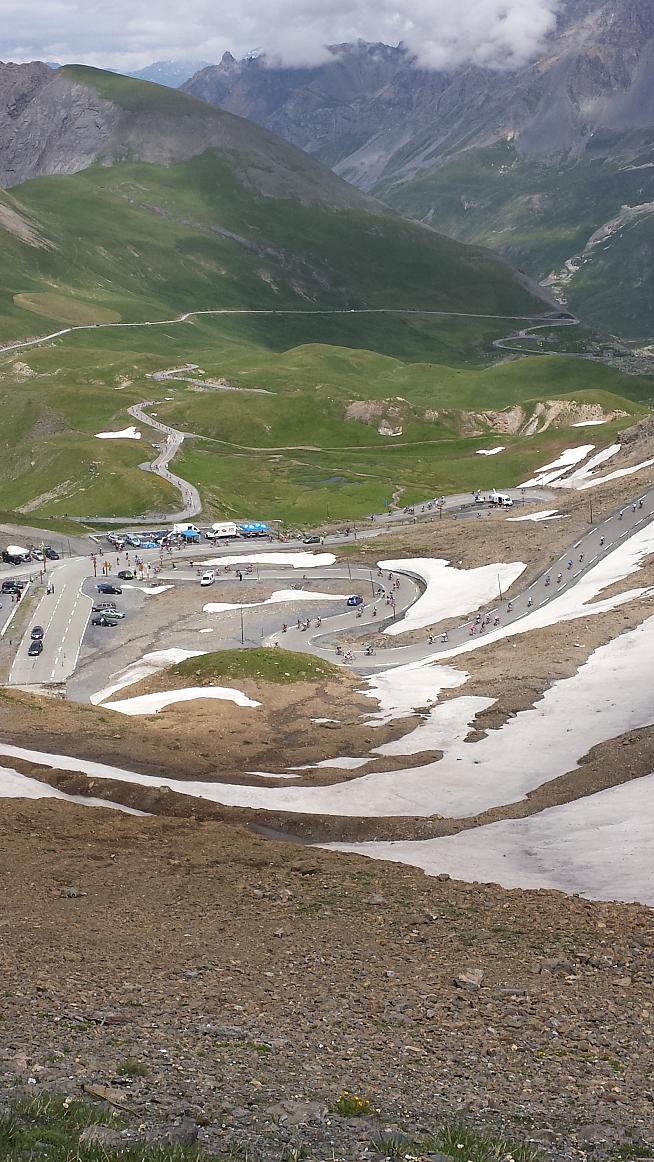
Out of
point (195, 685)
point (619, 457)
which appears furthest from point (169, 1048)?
point (619, 457)

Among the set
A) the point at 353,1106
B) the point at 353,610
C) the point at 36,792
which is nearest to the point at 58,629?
the point at 353,610

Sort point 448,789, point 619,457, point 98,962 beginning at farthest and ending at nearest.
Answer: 1. point 619,457
2. point 448,789
3. point 98,962

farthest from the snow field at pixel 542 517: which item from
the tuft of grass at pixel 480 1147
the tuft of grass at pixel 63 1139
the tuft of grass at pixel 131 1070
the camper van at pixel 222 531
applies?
the tuft of grass at pixel 63 1139

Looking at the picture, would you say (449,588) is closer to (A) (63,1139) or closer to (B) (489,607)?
(B) (489,607)

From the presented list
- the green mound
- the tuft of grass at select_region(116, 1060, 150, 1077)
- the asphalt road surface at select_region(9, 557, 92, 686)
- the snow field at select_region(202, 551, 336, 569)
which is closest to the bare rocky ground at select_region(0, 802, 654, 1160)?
the tuft of grass at select_region(116, 1060, 150, 1077)

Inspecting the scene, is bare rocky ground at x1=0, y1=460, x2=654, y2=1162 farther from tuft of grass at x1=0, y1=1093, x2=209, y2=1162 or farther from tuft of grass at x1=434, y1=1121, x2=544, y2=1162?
tuft of grass at x1=0, y1=1093, x2=209, y2=1162

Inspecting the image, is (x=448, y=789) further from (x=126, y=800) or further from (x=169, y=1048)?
(x=169, y=1048)
